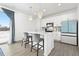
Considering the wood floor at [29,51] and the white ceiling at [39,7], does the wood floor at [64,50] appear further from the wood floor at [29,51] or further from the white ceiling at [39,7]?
the white ceiling at [39,7]

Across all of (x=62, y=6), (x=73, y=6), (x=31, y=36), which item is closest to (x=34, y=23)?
(x=31, y=36)

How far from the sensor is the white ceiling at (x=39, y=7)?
2365mm

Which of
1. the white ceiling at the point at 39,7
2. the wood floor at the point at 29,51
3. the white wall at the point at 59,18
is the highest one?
the white ceiling at the point at 39,7

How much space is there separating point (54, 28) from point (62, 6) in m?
0.65

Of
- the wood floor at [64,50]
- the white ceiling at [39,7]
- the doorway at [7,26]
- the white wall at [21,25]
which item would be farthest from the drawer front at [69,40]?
the doorway at [7,26]

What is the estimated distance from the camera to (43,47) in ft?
8.34

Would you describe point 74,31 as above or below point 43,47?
above

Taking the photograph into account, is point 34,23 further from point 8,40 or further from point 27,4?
point 8,40

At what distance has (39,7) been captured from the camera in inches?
96.3

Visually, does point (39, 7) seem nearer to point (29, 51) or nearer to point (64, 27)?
point (64, 27)

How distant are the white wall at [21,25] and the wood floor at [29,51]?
26 cm

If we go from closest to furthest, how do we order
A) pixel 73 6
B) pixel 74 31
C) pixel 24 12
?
pixel 73 6
pixel 24 12
pixel 74 31

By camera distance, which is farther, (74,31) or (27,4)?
(74,31)

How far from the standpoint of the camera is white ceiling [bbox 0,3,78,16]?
7.76ft
